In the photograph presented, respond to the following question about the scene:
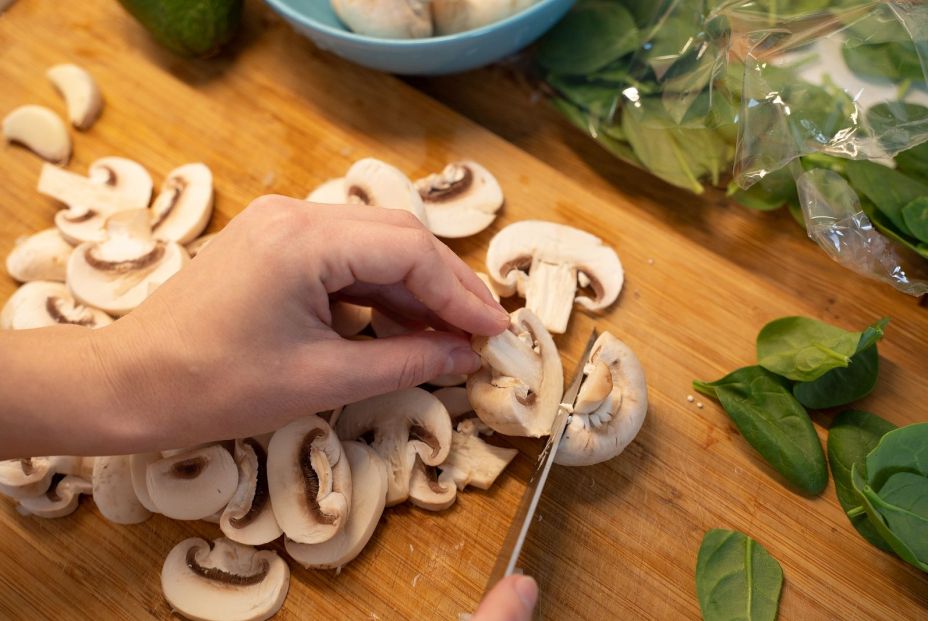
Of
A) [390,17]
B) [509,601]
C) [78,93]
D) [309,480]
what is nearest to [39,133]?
[78,93]

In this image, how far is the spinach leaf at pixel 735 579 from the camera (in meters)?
1.54

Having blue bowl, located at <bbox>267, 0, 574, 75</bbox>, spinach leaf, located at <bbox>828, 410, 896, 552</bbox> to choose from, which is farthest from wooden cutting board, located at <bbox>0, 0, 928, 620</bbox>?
blue bowl, located at <bbox>267, 0, 574, 75</bbox>

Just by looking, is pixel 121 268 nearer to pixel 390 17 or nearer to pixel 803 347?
pixel 390 17

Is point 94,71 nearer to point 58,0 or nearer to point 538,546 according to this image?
point 58,0

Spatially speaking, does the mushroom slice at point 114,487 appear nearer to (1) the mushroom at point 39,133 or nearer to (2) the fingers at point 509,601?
(2) the fingers at point 509,601

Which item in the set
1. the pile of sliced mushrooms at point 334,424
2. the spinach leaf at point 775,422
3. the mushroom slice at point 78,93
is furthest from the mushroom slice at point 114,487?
the spinach leaf at point 775,422

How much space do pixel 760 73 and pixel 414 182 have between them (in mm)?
907

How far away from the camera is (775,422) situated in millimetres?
1682

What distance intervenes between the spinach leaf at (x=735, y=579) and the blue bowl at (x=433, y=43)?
51.3 inches

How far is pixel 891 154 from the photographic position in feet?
5.77

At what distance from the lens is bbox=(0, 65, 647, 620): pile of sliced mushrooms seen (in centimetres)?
152

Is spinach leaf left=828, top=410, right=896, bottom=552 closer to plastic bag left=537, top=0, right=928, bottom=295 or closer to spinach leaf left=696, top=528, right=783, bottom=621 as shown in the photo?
spinach leaf left=696, top=528, right=783, bottom=621

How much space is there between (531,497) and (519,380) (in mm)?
238

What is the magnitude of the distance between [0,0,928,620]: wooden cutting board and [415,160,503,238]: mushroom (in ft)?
0.21
